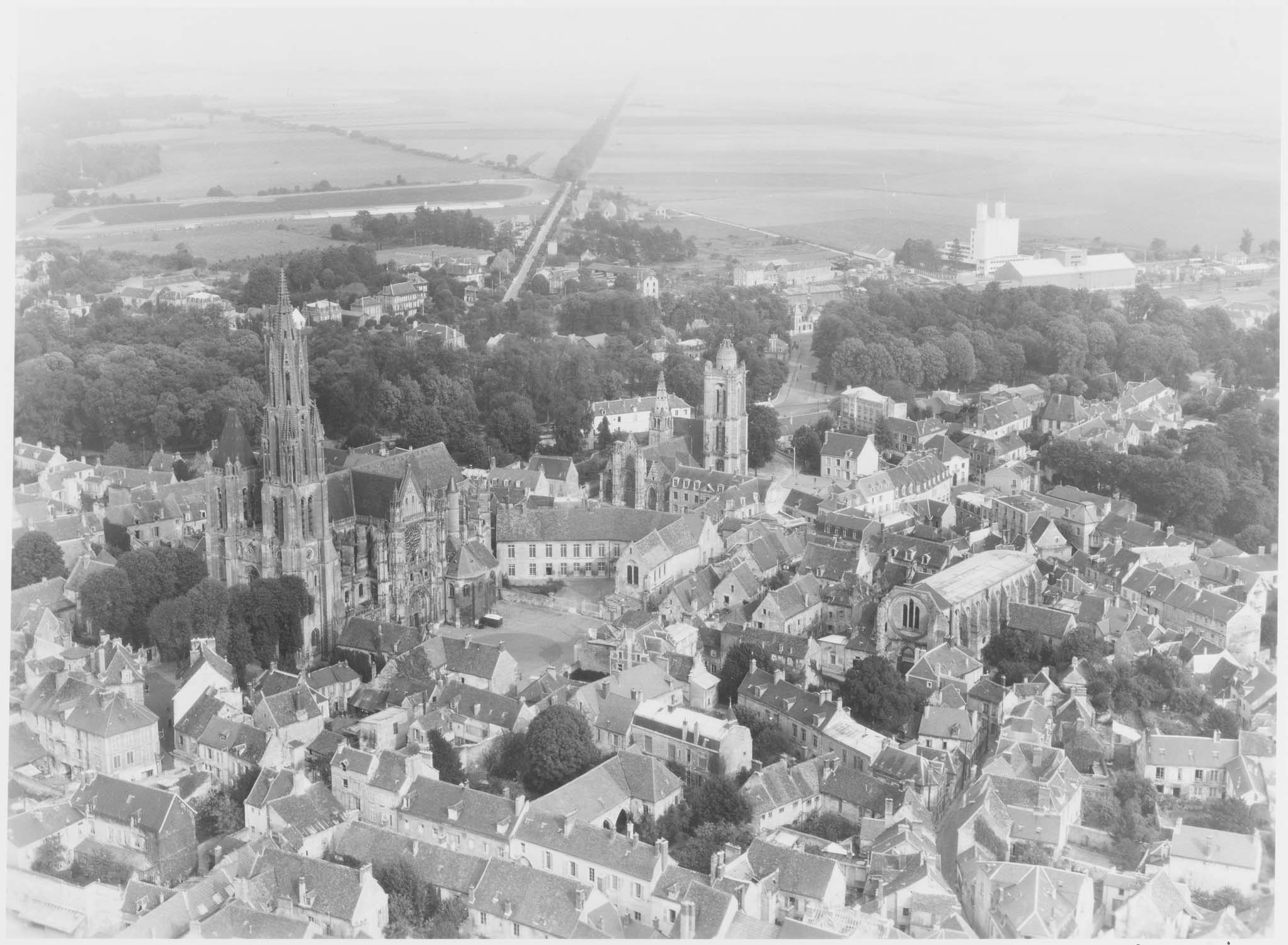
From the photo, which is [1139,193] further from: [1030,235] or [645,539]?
[645,539]

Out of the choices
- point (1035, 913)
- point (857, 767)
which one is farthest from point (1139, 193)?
point (1035, 913)

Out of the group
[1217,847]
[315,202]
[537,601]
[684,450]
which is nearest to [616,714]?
[537,601]

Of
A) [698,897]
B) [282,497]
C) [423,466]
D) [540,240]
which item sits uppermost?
[540,240]

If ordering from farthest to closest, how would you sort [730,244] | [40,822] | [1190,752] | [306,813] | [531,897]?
[730,244]
[1190,752]
[306,813]
[40,822]
[531,897]

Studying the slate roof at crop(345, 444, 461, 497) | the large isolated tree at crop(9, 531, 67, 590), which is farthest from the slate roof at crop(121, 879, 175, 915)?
the large isolated tree at crop(9, 531, 67, 590)

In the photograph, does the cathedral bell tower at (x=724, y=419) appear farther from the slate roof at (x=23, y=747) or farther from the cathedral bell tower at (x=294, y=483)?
the slate roof at (x=23, y=747)

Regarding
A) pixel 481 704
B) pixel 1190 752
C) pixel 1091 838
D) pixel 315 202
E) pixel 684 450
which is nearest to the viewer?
pixel 1091 838

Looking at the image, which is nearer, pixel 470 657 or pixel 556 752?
pixel 556 752

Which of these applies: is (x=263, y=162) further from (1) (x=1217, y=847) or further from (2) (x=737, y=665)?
(1) (x=1217, y=847)
